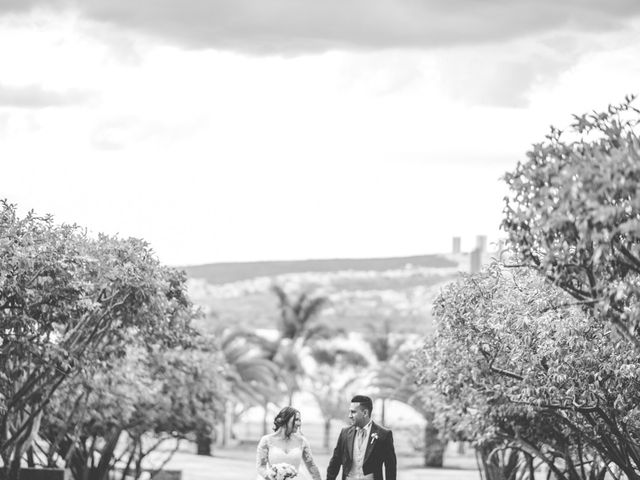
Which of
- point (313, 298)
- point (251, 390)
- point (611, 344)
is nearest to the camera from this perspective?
point (611, 344)

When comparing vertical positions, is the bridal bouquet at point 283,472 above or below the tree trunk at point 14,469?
above

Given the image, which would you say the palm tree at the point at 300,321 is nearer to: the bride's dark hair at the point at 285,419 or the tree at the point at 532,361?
the tree at the point at 532,361

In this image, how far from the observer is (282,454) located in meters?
12.9

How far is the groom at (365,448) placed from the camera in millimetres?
12492

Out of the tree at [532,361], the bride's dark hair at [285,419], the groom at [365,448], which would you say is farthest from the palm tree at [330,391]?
the groom at [365,448]

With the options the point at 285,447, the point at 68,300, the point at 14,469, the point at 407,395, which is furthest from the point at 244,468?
the point at 285,447

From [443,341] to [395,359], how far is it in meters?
62.8

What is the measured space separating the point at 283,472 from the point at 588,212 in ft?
13.2

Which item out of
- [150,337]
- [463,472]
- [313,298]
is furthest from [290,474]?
[313,298]

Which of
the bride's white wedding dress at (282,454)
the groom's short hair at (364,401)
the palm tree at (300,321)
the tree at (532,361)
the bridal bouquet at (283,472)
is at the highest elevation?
the palm tree at (300,321)

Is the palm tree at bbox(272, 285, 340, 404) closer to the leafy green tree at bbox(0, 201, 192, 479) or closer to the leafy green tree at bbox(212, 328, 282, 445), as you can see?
the leafy green tree at bbox(212, 328, 282, 445)

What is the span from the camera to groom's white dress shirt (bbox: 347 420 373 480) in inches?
494

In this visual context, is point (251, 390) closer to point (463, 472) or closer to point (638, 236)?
point (463, 472)

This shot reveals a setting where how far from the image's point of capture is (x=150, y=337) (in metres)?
21.6
